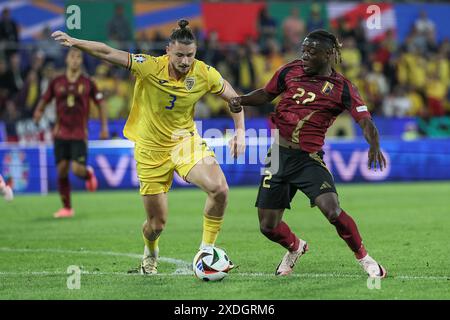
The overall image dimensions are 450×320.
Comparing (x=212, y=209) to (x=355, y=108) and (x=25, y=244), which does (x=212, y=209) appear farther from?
(x=25, y=244)

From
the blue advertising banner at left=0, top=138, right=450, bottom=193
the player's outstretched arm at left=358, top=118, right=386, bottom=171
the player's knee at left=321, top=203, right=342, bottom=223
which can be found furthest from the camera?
the blue advertising banner at left=0, top=138, right=450, bottom=193

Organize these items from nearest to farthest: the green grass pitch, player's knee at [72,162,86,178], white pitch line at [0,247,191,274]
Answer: the green grass pitch, white pitch line at [0,247,191,274], player's knee at [72,162,86,178]

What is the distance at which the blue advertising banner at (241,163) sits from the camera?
1984 cm

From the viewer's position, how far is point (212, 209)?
8.66 metres

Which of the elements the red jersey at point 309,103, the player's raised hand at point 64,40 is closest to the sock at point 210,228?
the red jersey at point 309,103

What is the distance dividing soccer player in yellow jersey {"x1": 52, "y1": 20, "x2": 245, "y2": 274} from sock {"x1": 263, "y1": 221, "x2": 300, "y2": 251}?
0.52 meters

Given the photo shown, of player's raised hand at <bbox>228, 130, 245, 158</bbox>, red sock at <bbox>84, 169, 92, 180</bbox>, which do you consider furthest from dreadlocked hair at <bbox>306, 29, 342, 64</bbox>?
red sock at <bbox>84, 169, 92, 180</bbox>

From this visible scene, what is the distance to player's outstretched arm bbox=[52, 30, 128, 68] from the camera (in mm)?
8109

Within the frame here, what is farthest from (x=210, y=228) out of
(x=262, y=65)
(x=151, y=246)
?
(x=262, y=65)

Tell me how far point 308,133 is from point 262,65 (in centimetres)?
1593

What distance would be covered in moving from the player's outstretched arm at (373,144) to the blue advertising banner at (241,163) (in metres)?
11.0

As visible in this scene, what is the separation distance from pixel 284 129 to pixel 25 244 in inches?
180

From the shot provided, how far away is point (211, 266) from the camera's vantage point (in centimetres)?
814

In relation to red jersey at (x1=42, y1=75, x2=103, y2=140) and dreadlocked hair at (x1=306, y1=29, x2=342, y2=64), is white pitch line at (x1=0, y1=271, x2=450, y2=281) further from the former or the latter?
red jersey at (x1=42, y1=75, x2=103, y2=140)
